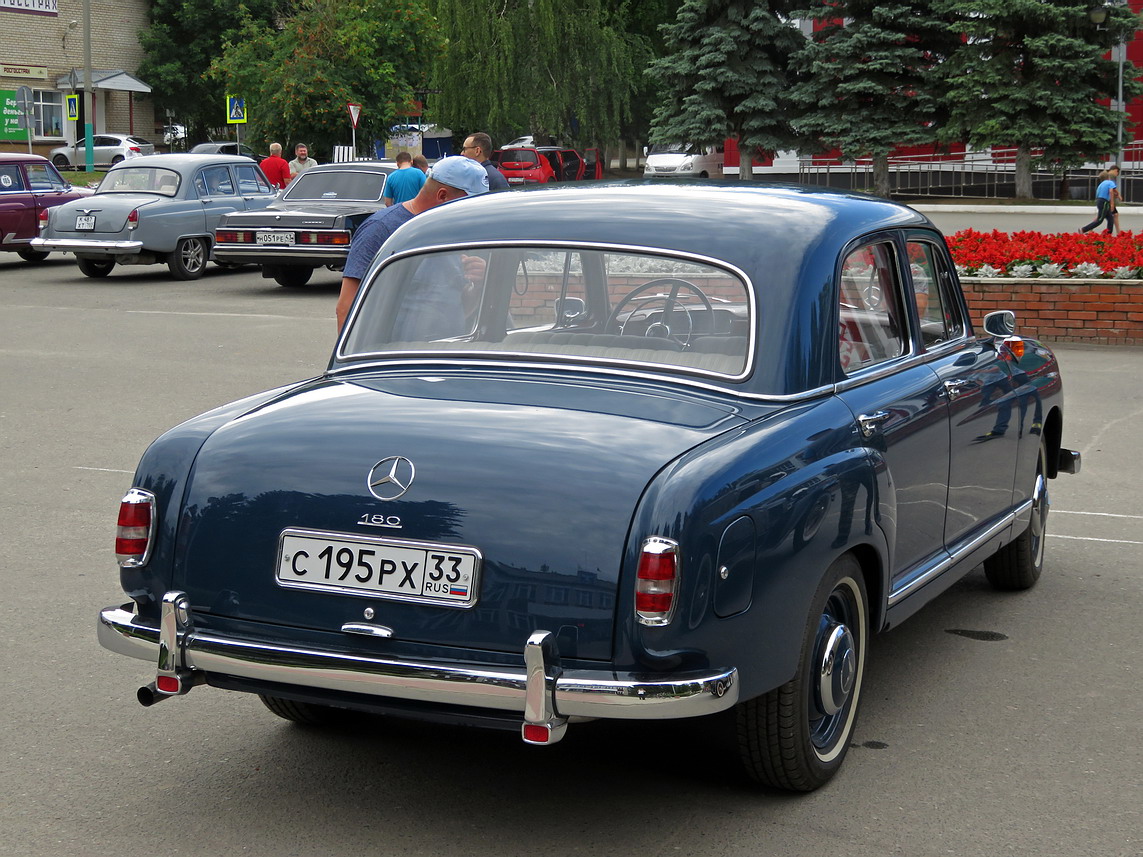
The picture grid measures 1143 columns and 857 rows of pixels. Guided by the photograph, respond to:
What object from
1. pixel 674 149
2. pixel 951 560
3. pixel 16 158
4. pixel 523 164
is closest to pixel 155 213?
pixel 16 158

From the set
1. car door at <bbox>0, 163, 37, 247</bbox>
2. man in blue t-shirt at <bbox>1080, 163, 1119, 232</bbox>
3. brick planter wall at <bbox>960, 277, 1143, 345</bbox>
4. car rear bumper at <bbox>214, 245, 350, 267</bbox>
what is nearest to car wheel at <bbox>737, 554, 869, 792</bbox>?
brick planter wall at <bbox>960, 277, 1143, 345</bbox>

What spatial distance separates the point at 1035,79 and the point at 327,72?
18.8 m

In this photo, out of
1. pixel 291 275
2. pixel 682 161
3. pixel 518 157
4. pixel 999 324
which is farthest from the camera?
pixel 682 161

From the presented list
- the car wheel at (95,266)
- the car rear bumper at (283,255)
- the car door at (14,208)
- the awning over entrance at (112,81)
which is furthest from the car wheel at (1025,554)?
the awning over entrance at (112,81)

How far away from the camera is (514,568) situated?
3.72 metres

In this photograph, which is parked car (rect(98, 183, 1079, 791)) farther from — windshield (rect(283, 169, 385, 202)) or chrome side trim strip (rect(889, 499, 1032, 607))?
windshield (rect(283, 169, 385, 202))

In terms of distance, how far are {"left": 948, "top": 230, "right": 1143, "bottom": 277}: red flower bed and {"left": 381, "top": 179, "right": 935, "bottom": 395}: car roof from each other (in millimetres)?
10605

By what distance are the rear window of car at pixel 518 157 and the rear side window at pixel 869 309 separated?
42.4 meters

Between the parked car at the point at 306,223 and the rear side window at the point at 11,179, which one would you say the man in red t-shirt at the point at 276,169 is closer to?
the rear side window at the point at 11,179

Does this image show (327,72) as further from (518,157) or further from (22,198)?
(22,198)

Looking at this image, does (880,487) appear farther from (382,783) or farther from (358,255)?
(358,255)

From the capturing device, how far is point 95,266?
73.6 ft

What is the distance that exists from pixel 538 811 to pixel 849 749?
105cm

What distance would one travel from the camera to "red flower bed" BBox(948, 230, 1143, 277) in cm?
1510
